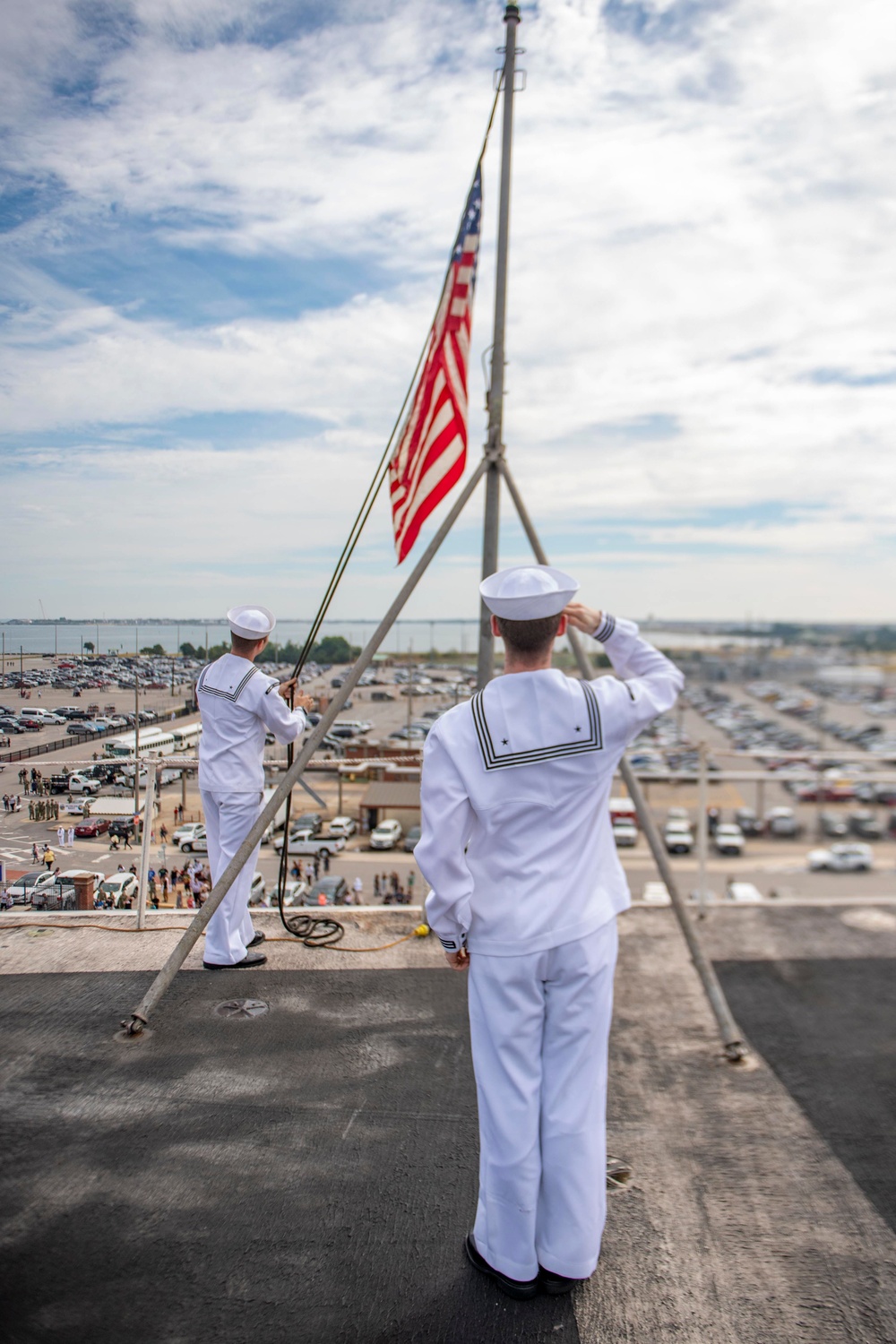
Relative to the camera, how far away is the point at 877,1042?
11.5 ft

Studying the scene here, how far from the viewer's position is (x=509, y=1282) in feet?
6.90

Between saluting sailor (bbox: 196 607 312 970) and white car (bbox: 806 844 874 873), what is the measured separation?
3.84 meters

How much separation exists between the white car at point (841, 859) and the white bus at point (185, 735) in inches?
163

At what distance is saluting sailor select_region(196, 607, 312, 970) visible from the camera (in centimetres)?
399

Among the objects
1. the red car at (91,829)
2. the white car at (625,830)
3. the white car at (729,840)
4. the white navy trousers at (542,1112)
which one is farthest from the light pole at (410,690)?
the white car at (625,830)

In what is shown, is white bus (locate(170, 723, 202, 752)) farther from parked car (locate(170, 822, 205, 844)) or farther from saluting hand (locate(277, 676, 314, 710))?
saluting hand (locate(277, 676, 314, 710))

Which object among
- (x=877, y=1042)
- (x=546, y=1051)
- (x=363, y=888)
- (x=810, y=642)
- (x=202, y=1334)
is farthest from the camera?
(x=810, y=642)

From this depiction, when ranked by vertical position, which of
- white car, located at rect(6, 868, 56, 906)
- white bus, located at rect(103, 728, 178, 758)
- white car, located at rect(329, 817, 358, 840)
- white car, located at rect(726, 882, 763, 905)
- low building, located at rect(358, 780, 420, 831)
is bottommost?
white car, located at rect(726, 882, 763, 905)

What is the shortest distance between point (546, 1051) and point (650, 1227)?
71 centimetres

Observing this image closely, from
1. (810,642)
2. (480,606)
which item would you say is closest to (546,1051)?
(480,606)

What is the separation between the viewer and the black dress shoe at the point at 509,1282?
6.85ft

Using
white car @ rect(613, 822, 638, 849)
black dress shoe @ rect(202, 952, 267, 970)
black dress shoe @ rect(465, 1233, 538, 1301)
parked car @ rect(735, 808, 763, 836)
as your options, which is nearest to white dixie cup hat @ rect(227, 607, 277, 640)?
black dress shoe @ rect(202, 952, 267, 970)

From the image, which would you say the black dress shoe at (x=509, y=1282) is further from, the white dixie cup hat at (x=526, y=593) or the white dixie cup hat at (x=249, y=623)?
the white dixie cup hat at (x=249, y=623)

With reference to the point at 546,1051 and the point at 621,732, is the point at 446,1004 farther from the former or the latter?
the point at 621,732
